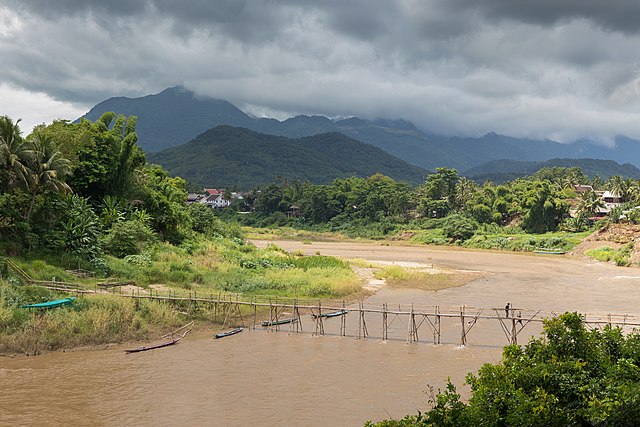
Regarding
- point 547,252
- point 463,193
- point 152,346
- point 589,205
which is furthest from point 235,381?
point 463,193

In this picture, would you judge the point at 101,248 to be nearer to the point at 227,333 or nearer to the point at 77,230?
the point at 77,230

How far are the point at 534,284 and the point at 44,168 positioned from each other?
39014 millimetres

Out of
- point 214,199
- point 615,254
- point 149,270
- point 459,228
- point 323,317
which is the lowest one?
point 323,317

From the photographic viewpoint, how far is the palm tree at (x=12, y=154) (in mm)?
34094

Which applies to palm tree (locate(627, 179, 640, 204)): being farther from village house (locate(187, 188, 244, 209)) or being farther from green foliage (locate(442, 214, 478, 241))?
village house (locate(187, 188, 244, 209))

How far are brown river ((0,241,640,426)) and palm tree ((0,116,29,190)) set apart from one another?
49.0ft

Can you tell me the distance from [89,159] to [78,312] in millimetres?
22029

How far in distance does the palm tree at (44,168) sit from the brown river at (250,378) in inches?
600

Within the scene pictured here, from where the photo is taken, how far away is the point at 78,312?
88.4 ft

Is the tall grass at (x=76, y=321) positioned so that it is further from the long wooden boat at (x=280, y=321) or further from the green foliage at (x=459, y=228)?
the green foliage at (x=459, y=228)

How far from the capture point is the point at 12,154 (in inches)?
1348

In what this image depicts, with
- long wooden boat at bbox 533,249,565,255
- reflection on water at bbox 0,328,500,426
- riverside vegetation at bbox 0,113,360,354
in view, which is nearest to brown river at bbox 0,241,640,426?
reflection on water at bbox 0,328,500,426

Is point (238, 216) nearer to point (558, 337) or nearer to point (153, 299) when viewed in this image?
point (153, 299)

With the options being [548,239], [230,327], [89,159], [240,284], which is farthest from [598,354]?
[548,239]
